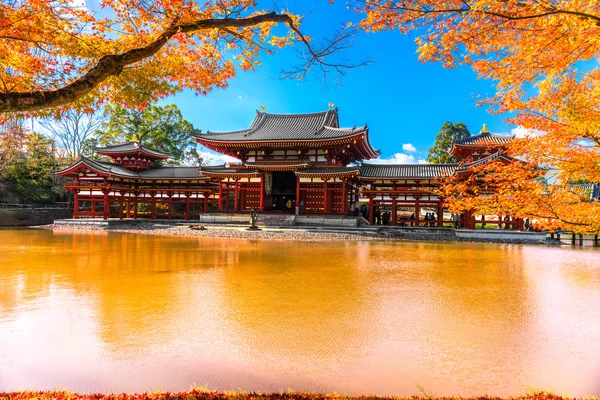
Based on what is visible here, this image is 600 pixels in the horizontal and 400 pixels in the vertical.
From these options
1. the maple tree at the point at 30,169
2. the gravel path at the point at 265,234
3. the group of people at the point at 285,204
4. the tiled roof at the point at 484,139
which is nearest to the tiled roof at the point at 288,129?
the group of people at the point at 285,204

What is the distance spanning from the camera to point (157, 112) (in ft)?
127

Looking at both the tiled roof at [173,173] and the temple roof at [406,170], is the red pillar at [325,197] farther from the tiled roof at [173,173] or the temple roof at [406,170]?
the tiled roof at [173,173]

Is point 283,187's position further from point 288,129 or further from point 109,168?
point 109,168

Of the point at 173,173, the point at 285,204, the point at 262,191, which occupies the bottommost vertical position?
the point at 285,204

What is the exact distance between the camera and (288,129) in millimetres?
26328

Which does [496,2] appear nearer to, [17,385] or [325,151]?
[17,385]

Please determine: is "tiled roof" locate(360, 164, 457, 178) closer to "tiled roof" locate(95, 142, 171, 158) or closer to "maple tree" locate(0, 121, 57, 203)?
"tiled roof" locate(95, 142, 171, 158)

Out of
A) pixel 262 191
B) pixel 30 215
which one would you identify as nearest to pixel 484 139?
pixel 262 191

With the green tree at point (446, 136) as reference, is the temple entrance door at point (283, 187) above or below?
below

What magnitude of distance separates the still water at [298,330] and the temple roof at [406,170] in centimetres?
1365

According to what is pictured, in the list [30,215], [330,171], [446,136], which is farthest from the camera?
[446,136]

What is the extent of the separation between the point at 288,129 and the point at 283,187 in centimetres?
473

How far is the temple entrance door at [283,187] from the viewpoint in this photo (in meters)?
26.3

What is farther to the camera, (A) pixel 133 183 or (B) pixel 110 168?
(A) pixel 133 183
